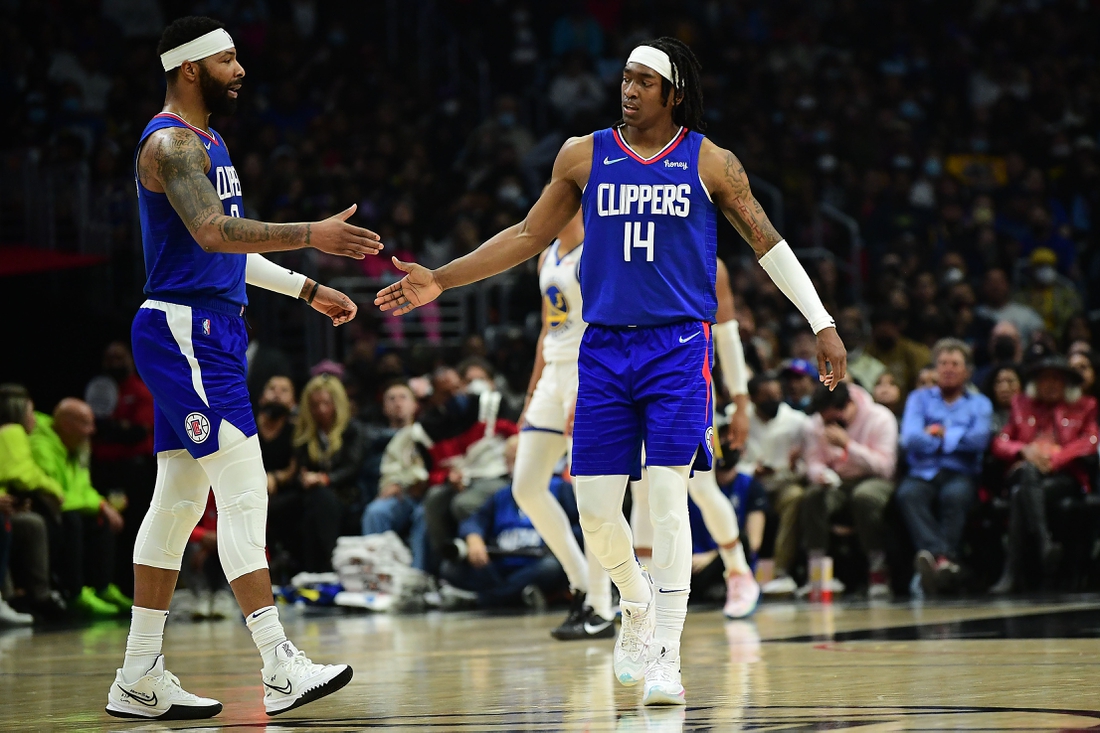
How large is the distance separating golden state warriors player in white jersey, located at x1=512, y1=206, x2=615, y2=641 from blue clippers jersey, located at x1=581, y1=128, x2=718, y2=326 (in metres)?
2.22

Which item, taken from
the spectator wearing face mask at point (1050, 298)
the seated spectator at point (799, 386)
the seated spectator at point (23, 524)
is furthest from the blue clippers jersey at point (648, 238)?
the spectator wearing face mask at point (1050, 298)

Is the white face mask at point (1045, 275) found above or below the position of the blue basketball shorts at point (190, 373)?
above

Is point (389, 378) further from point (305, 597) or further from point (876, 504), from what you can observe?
point (876, 504)

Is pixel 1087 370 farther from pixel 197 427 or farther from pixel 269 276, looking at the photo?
pixel 197 427

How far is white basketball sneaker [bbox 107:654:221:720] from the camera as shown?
5.13 metres

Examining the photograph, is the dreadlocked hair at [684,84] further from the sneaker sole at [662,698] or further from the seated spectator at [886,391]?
the seated spectator at [886,391]

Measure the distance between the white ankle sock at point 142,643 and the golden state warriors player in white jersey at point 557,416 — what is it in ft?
9.03

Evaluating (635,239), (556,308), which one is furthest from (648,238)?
(556,308)

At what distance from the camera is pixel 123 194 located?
1464 cm

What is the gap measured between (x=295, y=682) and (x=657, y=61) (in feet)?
8.36

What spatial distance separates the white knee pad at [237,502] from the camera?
5.07m

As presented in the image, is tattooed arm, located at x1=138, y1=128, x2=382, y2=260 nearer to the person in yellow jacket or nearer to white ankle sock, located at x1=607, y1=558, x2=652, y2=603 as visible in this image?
white ankle sock, located at x1=607, y1=558, x2=652, y2=603

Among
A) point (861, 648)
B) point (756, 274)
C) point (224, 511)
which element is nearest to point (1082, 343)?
point (756, 274)

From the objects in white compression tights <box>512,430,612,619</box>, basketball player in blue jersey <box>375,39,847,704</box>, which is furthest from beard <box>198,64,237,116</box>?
white compression tights <box>512,430,612,619</box>
